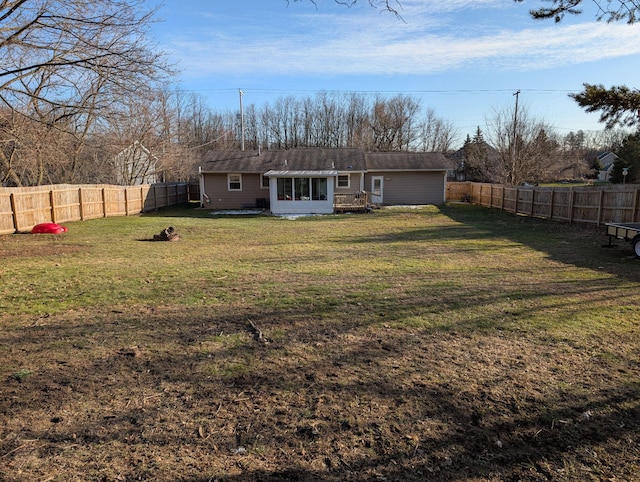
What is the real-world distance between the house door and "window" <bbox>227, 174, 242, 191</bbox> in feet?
29.1

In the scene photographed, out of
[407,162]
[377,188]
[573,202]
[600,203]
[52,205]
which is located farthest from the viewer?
[407,162]

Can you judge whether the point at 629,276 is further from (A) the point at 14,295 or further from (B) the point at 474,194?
(B) the point at 474,194

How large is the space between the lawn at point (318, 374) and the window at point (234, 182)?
1862cm

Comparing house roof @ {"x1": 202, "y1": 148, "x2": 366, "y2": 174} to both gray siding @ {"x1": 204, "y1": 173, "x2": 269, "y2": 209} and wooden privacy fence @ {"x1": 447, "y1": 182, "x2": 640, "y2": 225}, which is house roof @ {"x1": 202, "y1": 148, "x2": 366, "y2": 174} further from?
wooden privacy fence @ {"x1": 447, "y1": 182, "x2": 640, "y2": 225}

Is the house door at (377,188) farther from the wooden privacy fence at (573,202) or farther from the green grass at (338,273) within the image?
the green grass at (338,273)

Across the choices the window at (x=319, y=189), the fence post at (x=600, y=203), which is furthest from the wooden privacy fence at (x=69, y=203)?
the fence post at (x=600, y=203)

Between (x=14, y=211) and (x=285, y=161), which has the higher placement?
(x=285, y=161)

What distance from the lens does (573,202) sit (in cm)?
1714

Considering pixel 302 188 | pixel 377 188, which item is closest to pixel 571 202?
pixel 377 188

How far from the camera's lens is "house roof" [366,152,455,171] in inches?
→ 1079

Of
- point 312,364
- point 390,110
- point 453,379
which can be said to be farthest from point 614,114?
point 390,110

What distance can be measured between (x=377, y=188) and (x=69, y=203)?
18106 mm

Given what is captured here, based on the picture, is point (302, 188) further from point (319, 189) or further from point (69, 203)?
point (69, 203)

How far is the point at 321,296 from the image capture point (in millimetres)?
6473
